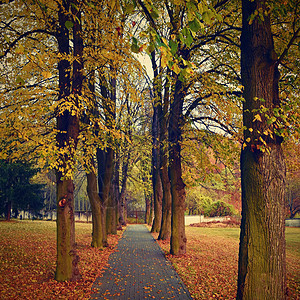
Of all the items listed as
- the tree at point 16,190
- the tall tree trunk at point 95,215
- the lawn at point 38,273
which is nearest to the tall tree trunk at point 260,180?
the lawn at point 38,273

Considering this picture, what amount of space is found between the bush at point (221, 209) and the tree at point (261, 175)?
1330 inches

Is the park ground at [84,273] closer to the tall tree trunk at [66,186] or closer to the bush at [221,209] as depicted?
the tall tree trunk at [66,186]

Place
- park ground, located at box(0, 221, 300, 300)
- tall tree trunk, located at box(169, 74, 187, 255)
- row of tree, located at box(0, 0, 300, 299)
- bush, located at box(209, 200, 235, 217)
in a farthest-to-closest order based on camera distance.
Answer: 1. bush, located at box(209, 200, 235, 217)
2. tall tree trunk, located at box(169, 74, 187, 255)
3. park ground, located at box(0, 221, 300, 300)
4. row of tree, located at box(0, 0, 300, 299)

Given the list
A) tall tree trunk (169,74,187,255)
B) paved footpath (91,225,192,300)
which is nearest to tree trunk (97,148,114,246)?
paved footpath (91,225,192,300)

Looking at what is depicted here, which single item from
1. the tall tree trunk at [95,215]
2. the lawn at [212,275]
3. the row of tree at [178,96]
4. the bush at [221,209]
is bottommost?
the bush at [221,209]

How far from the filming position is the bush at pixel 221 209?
121ft

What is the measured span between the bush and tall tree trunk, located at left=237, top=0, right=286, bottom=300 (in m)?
33.8

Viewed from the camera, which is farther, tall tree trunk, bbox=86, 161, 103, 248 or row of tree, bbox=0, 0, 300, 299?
tall tree trunk, bbox=86, 161, 103, 248

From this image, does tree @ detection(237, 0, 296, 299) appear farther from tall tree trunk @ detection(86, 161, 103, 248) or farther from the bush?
the bush

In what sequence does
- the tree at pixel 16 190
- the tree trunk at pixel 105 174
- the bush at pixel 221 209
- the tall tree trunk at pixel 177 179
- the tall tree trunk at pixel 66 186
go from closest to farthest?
the tall tree trunk at pixel 66 186
the tall tree trunk at pixel 177 179
the tree trunk at pixel 105 174
the tree at pixel 16 190
the bush at pixel 221 209

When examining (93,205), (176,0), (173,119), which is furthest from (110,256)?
(176,0)

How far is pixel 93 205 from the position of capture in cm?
1267

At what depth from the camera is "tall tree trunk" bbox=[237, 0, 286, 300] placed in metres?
4.14

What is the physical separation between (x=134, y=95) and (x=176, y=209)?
531 centimetres
